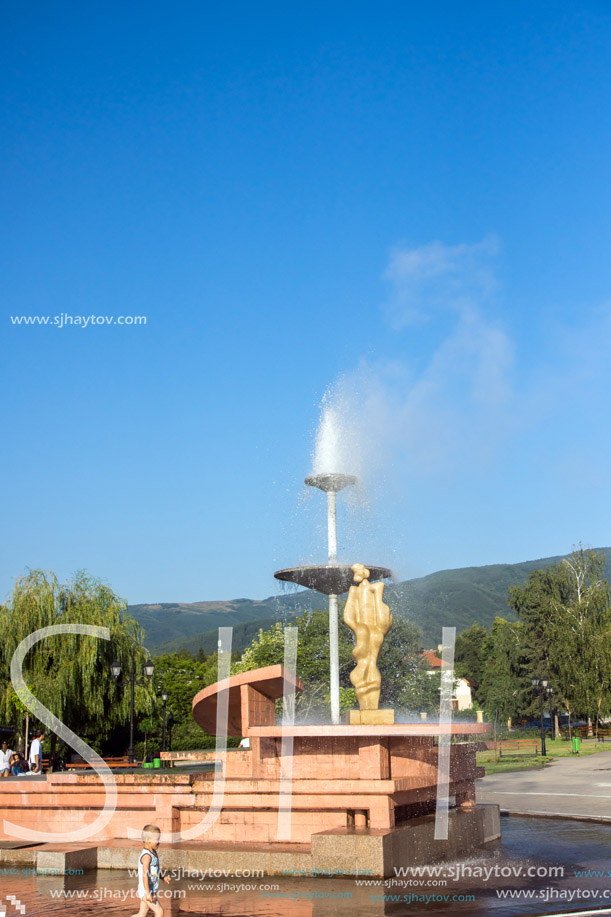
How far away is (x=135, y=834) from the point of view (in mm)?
12008

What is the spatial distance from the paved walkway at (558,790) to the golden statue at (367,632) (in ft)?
19.5

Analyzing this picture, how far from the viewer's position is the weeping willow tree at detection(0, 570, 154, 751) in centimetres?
2691

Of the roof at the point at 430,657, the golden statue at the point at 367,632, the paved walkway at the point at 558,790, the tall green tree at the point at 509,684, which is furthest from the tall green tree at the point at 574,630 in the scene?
the golden statue at the point at 367,632

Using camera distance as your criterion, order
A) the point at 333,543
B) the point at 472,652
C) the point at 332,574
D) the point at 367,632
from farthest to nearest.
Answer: the point at 472,652, the point at 333,543, the point at 332,574, the point at 367,632

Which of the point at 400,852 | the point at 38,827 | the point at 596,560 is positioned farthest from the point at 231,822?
the point at 596,560

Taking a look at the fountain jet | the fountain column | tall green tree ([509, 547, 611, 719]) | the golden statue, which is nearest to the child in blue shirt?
the golden statue

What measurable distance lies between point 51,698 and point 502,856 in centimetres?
1830

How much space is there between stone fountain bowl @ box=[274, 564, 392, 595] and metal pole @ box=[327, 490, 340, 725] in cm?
49

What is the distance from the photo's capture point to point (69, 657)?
2723cm

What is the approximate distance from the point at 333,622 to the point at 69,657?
13.2 metres

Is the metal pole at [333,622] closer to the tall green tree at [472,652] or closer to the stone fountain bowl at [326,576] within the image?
the stone fountain bowl at [326,576]

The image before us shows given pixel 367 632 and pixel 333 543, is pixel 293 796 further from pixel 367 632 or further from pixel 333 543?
pixel 333 543

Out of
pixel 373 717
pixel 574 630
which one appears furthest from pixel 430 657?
pixel 373 717

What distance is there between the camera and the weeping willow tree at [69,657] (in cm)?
2691
